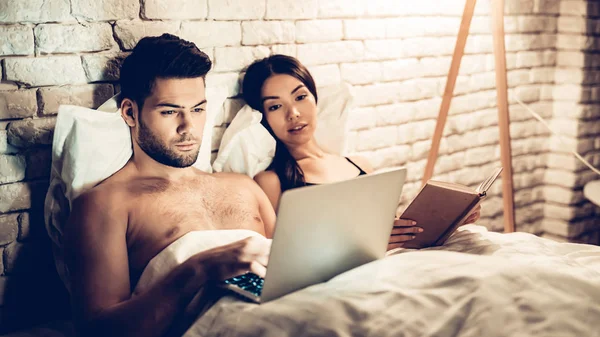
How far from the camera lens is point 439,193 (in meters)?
1.79

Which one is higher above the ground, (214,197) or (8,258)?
(214,197)

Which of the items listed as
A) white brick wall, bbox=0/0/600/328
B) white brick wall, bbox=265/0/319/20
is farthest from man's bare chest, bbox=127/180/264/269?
white brick wall, bbox=265/0/319/20

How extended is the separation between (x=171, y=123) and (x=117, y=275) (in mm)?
458

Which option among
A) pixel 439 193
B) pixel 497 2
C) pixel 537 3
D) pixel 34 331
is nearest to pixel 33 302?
pixel 34 331

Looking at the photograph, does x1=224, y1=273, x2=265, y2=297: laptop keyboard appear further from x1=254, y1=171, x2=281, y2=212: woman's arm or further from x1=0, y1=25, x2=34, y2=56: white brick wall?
x1=0, y1=25, x2=34, y2=56: white brick wall

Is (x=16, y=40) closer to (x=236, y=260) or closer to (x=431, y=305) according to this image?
(x=236, y=260)

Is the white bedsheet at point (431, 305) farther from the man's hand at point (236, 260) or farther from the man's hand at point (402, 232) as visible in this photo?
the man's hand at point (402, 232)

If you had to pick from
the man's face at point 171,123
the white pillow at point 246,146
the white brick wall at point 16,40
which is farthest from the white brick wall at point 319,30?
the white brick wall at point 16,40

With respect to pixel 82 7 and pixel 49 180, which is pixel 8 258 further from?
pixel 82 7

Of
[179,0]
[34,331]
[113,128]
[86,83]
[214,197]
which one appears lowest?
[34,331]

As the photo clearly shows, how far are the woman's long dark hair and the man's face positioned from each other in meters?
0.36

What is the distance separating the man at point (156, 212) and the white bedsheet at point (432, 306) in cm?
14

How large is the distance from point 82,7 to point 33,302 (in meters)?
0.86

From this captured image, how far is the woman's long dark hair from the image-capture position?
207 centimetres
